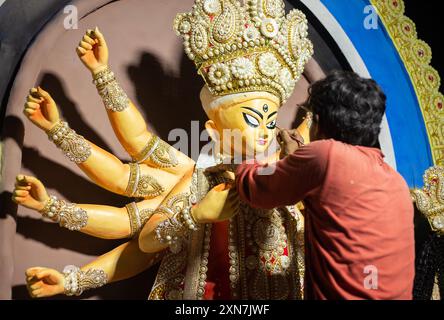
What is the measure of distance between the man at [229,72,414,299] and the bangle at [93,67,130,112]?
1.88ft

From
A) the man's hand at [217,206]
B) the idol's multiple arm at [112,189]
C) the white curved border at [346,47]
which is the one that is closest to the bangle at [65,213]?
the idol's multiple arm at [112,189]

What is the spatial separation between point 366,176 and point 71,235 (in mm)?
1123

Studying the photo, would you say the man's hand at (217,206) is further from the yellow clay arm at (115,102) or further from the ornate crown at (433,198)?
the ornate crown at (433,198)

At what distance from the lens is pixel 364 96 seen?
1743 mm

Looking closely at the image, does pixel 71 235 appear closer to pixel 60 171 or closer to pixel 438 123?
pixel 60 171

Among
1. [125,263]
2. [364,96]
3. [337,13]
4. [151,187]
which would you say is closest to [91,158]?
[151,187]

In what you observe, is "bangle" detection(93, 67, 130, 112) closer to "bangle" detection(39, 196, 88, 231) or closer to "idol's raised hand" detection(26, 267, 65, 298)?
"bangle" detection(39, 196, 88, 231)

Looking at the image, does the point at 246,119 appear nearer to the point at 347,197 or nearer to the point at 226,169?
the point at 226,169

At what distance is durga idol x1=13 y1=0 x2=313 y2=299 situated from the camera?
2.04 metres

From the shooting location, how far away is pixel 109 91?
210cm

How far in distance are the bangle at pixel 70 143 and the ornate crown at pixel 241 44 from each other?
0.47 m

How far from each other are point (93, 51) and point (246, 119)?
21.9 inches

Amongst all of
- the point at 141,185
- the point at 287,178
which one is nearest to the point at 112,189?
the point at 141,185
